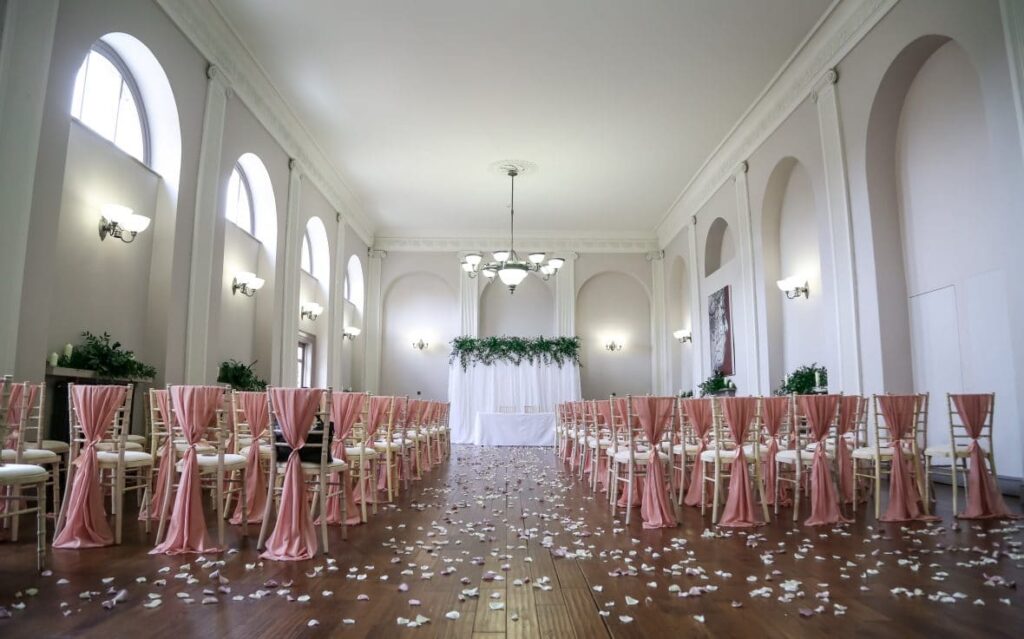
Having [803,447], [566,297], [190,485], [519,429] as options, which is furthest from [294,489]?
[566,297]

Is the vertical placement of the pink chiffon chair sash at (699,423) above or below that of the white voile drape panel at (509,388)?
below

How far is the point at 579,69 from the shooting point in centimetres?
789

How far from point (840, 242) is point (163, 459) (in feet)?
23.4

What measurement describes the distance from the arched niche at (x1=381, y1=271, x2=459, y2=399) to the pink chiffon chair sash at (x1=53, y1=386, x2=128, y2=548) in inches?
443

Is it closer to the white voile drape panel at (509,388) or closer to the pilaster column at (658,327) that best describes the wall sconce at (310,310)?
the white voile drape panel at (509,388)

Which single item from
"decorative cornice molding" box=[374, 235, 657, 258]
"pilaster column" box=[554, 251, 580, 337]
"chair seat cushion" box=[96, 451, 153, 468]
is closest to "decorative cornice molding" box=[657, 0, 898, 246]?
"decorative cornice molding" box=[374, 235, 657, 258]

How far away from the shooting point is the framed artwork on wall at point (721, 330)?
35.6ft

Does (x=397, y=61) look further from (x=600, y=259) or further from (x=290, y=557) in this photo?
(x=600, y=259)

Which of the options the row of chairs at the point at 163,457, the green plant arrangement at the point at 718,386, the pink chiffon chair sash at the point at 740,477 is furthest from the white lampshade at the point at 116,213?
the green plant arrangement at the point at 718,386

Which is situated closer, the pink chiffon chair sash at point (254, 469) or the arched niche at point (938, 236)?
the pink chiffon chair sash at point (254, 469)

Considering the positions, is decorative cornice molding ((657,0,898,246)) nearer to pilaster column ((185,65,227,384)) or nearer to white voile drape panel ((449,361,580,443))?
white voile drape panel ((449,361,580,443))

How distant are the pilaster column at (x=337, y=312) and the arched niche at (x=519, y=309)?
3916 mm

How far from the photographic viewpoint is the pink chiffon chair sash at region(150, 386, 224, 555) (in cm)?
357

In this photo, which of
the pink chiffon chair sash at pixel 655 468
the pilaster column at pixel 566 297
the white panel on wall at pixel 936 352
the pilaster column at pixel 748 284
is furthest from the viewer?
the pilaster column at pixel 566 297
